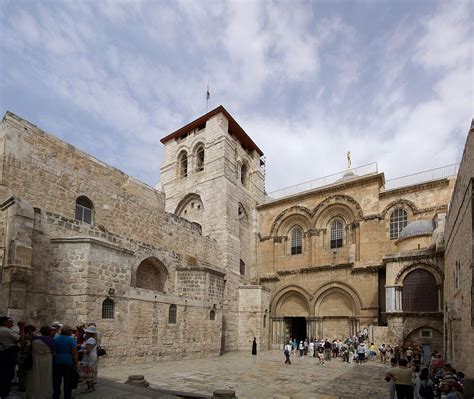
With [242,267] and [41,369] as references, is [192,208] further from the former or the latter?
[41,369]

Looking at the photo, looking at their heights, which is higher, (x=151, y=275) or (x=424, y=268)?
(x=424, y=268)

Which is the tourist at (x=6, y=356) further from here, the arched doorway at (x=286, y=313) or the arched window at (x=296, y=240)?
the arched window at (x=296, y=240)

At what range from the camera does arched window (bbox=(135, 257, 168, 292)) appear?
15.8m

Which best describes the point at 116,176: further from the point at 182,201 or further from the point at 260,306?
the point at 260,306

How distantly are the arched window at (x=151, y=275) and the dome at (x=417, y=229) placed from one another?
37.8 ft

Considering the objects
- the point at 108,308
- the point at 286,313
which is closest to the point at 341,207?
the point at 286,313

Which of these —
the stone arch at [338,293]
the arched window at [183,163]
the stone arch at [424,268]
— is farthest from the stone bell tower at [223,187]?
the stone arch at [424,268]

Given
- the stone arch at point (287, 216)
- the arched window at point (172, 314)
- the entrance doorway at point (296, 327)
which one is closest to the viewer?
the arched window at point (172, 314)

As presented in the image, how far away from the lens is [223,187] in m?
21.9

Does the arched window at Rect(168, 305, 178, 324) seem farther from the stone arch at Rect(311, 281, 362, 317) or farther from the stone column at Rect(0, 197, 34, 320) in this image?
the stone arch at Rect(311, 281, 362, 317)

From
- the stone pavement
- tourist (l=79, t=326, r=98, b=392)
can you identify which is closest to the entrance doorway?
the stone pavement

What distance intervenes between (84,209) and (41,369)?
10.1m

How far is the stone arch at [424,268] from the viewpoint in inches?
605

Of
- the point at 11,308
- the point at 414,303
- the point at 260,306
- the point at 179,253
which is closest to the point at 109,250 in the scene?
the point at 11,308
